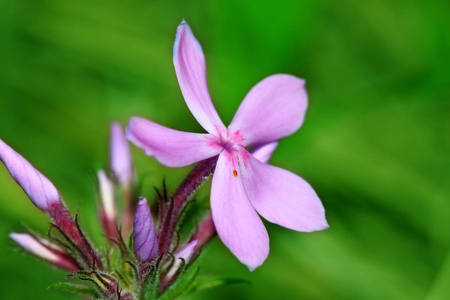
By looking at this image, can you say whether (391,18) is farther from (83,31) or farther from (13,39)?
(13,39)

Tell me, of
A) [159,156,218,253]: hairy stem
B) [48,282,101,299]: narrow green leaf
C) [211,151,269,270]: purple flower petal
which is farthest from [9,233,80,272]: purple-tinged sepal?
[211,151,269,270]: purple flower petal

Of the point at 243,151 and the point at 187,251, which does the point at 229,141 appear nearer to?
the point at 243,151

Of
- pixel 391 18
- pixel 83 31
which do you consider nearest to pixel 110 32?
pixel 83 31

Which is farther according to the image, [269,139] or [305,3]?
[305,3]

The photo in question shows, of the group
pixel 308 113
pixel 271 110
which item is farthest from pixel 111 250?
pixel 308 113

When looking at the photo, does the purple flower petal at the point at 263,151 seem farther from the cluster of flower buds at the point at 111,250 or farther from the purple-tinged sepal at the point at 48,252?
the purple-tinged sepal at the point at 48,252
